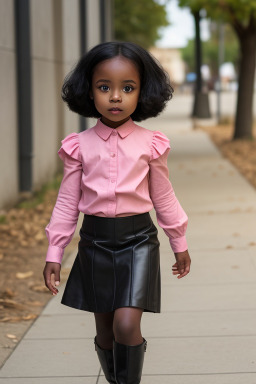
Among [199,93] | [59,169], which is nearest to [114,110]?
[59,169]

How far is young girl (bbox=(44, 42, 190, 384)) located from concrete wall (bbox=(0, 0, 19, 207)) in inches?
239

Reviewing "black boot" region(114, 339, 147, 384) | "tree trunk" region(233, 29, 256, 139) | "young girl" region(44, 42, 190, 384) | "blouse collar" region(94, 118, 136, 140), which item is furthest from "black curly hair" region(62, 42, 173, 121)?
"tree trunk" region(233, 29, 256, 139)

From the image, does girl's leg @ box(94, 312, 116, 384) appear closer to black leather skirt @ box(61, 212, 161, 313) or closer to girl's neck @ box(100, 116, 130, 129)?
black leather skirt @ box(61, 212, 161, 313)

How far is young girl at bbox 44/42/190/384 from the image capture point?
330 centimetres

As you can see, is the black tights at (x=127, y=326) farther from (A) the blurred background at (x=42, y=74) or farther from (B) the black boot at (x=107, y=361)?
(A) the blurred background at (x=42, y=74)

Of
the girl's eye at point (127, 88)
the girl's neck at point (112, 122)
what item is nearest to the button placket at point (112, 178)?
the girl's neck at point (112, 122)

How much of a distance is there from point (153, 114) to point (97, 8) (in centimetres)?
1883

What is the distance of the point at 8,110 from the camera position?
984 centimetres

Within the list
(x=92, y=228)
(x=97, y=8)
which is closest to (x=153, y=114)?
(x=92, y=228)

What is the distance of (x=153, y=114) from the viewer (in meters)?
3.52

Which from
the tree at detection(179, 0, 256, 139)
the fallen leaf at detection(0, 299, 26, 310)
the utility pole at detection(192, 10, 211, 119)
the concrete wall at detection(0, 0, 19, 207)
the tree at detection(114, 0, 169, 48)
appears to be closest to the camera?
the fallen leaf at detection(0, 299, 26, 310)

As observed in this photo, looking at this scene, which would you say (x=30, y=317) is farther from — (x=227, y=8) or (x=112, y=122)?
(x=227, y=8)

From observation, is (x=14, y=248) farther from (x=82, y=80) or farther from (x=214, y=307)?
(x=82, y=80)

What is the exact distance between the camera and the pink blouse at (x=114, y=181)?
3332mm
